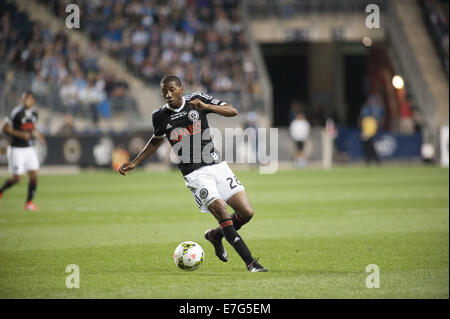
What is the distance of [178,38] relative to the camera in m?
36.3

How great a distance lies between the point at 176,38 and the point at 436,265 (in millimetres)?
28982

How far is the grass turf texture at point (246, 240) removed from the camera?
745 centimetres

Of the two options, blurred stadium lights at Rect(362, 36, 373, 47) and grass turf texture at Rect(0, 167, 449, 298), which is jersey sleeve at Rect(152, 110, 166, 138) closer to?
grass turf texture at Rect(0, 167, 449, 298)

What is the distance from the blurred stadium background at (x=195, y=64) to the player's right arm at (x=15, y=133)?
13.3 metres

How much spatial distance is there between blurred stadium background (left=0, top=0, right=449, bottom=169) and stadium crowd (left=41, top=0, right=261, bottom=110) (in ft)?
0.18

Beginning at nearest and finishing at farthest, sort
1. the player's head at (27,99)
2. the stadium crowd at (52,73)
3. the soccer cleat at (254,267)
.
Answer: the soccer cleat at (254,267), the player's head at (27,99), the stadium crowd at (52,73)

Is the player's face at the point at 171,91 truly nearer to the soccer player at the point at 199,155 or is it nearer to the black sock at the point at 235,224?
the soccer player at the point at 199,155

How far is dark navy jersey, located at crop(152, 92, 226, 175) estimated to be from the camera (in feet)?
28.5

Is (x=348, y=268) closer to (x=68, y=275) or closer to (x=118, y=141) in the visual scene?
(x=68, y=275)

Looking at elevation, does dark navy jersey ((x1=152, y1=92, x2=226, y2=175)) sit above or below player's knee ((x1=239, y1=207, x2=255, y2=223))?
above

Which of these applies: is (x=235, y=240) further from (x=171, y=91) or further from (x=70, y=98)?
(x=70, y=98)

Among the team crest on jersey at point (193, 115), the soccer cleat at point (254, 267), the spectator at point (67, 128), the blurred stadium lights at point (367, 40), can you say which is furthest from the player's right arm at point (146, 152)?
the blurred stadium lights at point (367, 40)

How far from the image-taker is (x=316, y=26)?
37.0m

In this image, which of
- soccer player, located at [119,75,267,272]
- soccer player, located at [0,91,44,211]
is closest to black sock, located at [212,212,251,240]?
soccer player, located at [119,75,267,272]
